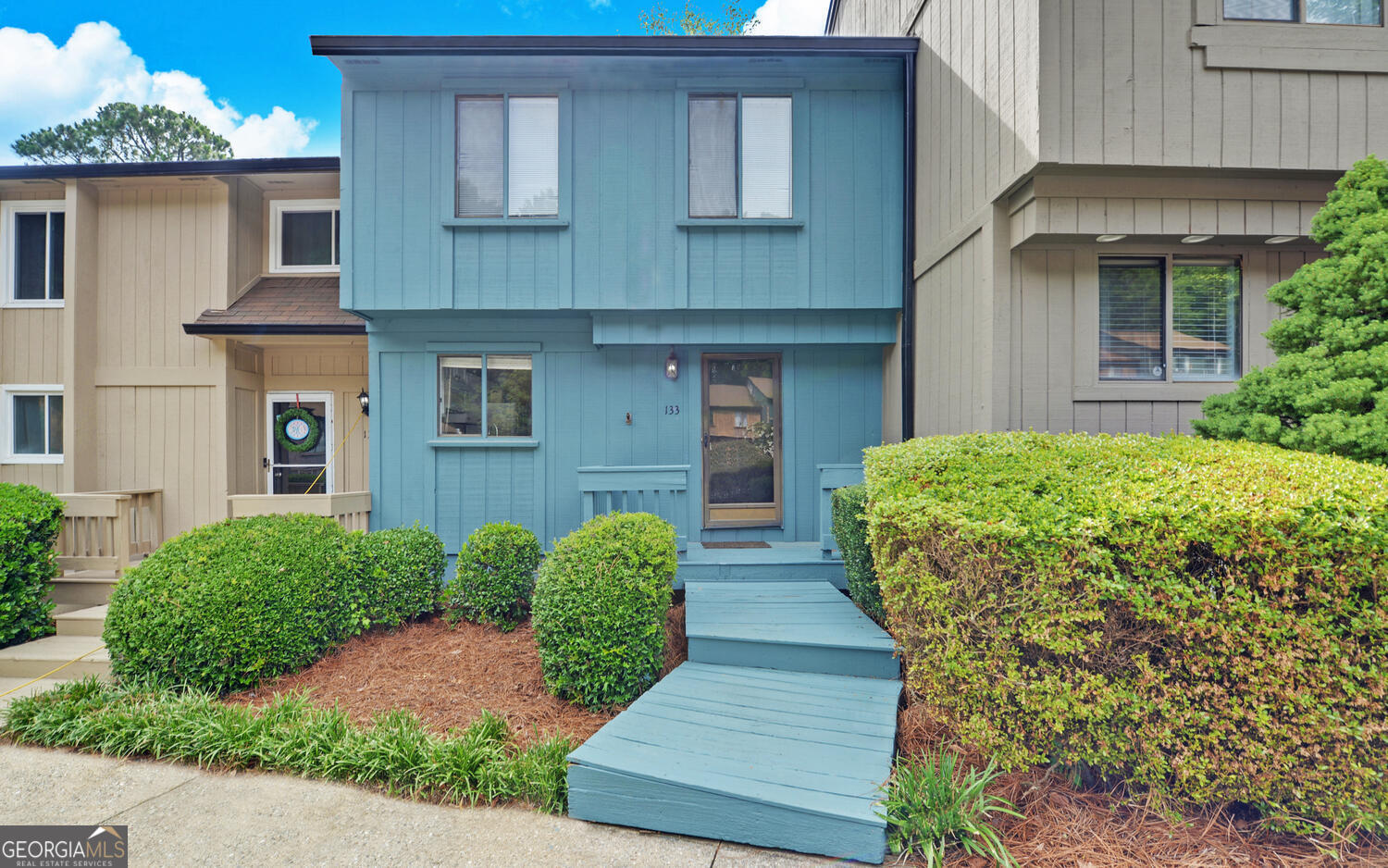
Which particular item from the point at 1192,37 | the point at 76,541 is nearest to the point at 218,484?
the point at 76,541

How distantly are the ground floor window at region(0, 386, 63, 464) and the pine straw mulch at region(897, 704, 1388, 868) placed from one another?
10310 mm

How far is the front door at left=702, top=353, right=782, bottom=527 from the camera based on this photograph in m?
6.17

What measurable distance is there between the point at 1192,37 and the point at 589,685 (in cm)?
536

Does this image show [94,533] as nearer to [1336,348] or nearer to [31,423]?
[31,423]

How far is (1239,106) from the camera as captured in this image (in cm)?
371

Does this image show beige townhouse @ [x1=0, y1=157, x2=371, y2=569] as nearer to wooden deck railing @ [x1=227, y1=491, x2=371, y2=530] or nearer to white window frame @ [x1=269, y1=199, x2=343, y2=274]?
white window frame @ [x1=269, y1=199, x2=343, y2=274]

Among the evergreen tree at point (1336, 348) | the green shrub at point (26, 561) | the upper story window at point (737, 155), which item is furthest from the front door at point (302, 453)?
the evergreen tree at point (1336, 348)

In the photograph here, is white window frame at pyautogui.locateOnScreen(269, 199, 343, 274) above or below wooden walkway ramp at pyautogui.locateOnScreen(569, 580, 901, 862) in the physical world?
above

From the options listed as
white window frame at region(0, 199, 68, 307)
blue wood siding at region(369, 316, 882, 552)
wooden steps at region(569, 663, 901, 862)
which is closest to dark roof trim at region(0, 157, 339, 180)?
white window frame at region(0, 199, 68, 307)

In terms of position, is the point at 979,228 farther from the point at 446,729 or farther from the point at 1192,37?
the point at 446,729

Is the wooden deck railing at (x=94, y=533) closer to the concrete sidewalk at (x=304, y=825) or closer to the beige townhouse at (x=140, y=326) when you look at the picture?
the beige townhouse at (x=140, y=326)

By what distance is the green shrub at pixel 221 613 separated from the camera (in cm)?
367

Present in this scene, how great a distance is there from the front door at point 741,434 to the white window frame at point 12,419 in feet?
26.0

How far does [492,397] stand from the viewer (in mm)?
6195
